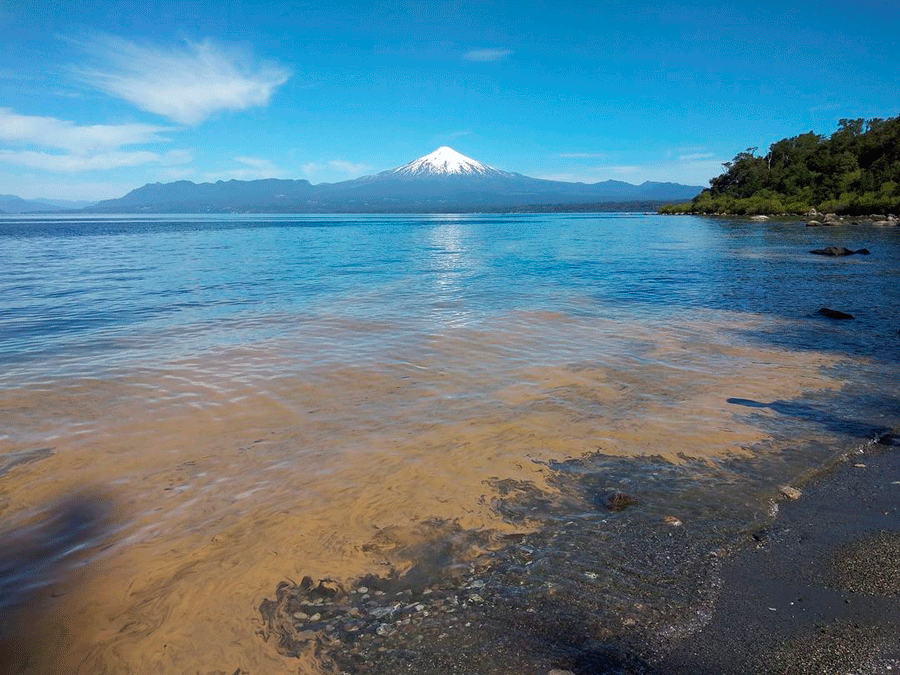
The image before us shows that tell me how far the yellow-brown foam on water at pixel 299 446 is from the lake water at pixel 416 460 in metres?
0.03

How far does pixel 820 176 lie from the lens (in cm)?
9562

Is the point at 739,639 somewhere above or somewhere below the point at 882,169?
below

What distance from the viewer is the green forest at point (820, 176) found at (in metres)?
79.2

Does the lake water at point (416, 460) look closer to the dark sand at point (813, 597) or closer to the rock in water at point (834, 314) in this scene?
the dark sand at point (813, 597)

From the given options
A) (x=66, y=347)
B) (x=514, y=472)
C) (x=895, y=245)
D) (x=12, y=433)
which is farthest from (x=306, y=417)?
(x=895, y=245)

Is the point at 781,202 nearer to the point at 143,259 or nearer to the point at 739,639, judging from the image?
the point at 143,259

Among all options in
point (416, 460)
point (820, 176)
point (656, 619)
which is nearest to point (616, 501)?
point (656, 619)

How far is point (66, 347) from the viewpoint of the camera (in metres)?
11.8

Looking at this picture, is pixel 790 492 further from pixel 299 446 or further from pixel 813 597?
pixel 299 446

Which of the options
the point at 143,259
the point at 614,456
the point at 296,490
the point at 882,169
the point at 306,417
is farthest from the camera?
the point at 882,169

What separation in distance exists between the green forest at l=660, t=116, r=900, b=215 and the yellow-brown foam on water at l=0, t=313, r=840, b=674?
84386 mm

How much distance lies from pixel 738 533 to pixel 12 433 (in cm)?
894

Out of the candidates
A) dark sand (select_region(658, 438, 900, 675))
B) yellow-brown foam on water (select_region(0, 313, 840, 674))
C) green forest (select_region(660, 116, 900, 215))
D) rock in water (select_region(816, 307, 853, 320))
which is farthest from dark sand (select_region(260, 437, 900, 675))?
green forest (select_region(660, 116, 900, 215))

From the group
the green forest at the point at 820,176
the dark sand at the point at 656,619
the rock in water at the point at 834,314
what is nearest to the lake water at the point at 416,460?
the dark sand at the point at 656,619
